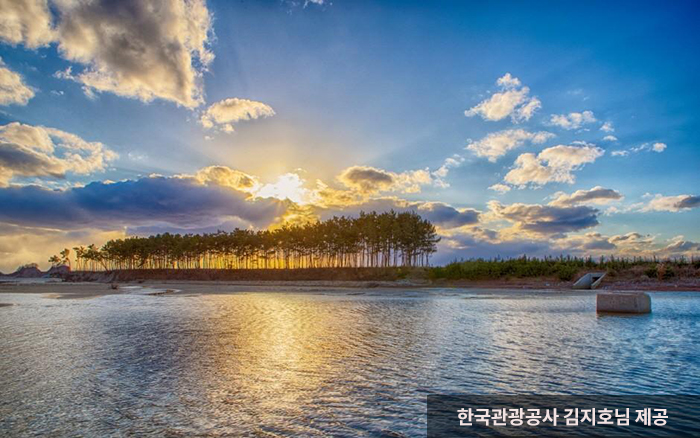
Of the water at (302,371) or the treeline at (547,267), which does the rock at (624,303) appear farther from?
the treeline at (547,267)

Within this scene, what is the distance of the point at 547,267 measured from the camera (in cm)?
7612

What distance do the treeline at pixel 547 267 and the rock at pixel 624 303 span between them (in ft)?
138

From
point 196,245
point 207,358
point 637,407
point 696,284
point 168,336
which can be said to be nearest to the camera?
point 637,407

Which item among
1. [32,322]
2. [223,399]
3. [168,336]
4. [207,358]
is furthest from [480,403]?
[32,322]

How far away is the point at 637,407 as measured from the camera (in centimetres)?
816

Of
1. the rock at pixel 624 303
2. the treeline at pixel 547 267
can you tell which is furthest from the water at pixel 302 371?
the treeline at pixel 547 267

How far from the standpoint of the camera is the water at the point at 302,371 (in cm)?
762

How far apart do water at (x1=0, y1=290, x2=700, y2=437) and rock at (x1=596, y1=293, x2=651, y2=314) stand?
4814 mm

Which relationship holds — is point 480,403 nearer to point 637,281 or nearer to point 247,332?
point 247,332

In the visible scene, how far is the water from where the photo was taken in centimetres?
762

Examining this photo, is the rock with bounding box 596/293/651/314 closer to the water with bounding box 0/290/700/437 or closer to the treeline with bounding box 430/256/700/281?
the water with bounding box 0/290/700/437

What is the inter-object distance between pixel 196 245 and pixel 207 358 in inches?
6359

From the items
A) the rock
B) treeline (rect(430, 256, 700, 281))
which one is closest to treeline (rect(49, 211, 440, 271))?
treeline (rect(430, 256, 700, 281))

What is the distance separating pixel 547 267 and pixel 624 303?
176 ft
